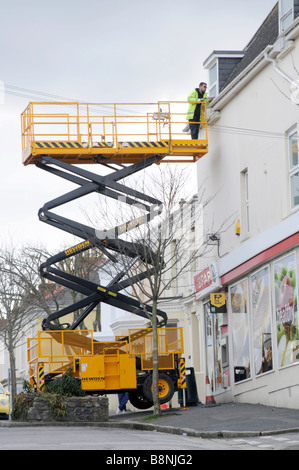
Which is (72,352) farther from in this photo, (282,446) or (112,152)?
(282,446)

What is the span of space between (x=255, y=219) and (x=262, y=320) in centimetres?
273

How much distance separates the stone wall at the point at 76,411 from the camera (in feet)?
75.6

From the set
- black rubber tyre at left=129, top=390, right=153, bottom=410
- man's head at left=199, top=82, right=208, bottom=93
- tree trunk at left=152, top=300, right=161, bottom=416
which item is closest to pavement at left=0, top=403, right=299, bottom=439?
tree trunk at left=152, top=300, right=161, bottom=416

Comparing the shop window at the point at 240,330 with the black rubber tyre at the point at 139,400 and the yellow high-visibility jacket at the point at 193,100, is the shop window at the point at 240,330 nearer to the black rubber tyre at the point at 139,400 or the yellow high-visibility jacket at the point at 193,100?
the black rubber tyre at the point at 139,400

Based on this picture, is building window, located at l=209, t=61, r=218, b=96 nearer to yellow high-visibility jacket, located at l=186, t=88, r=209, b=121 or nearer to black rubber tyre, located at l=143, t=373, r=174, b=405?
yellow high-visibility jacket, located at l=186, t=88, r=209, b=121

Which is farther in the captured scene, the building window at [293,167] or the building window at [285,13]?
the building window at [285,13]

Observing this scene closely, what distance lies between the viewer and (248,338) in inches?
961

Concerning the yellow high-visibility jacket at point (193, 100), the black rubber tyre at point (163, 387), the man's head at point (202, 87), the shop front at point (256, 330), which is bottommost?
the black rubber tyre at point (163, 387)

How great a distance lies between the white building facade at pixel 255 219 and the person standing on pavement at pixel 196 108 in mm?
467

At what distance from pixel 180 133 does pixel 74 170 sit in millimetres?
3369

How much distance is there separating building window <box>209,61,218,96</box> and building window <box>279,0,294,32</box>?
561cm

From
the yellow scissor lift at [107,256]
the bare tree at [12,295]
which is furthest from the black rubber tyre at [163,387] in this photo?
the bare tree at [12,295]

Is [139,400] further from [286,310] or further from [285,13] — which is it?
[285,13]

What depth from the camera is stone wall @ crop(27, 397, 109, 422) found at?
75.6ft
